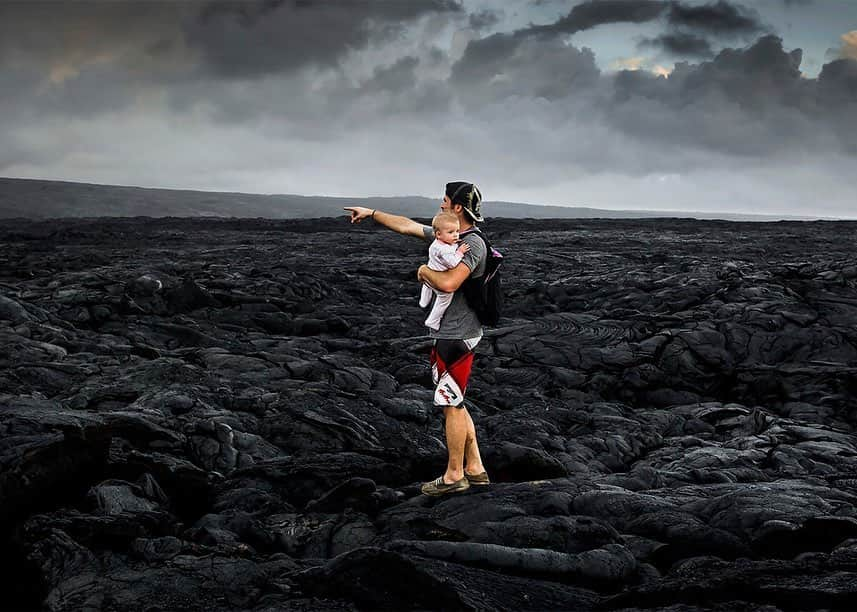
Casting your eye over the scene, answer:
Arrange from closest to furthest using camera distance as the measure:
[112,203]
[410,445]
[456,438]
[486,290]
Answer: [486,290]
[456,438]
[410,445]
[112,203]

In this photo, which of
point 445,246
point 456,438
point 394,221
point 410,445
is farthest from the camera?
point 410,445

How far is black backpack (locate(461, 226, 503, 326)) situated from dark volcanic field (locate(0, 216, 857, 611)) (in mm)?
1643

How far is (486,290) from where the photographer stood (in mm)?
5742

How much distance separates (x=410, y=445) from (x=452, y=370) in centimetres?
352

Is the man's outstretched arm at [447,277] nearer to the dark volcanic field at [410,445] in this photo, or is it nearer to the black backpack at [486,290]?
the black backpack at [486,290]

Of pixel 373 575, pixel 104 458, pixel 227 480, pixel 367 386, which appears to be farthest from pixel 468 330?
pixel 367 386

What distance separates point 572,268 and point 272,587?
22.7 m

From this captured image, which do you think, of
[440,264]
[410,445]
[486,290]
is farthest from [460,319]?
→ [410,445]

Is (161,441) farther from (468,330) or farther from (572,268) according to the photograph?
(572,268)

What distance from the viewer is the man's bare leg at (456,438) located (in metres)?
5.82

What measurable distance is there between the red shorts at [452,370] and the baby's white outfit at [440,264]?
0.78ft

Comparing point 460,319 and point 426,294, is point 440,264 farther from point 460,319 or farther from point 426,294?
point 460,319

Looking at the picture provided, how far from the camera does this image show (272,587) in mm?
4395

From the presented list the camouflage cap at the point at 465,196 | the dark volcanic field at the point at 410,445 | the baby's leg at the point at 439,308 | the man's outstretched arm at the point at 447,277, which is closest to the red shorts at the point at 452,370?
the baby's leg at the point at 439,308
